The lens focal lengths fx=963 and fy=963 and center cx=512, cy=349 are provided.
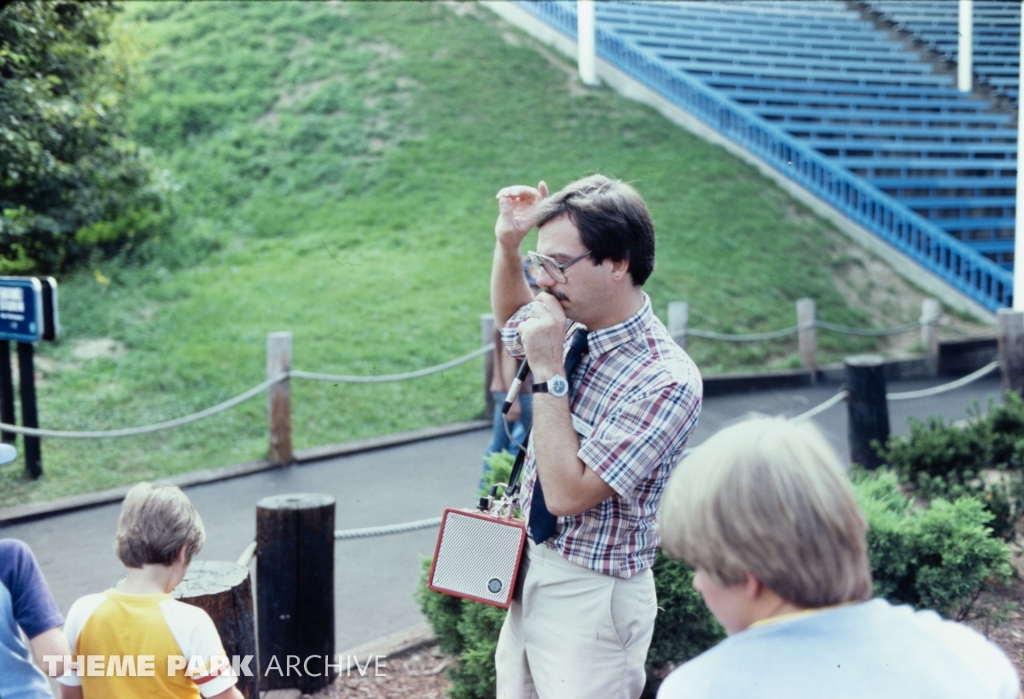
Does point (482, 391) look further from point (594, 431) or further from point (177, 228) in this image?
point (594, 431)

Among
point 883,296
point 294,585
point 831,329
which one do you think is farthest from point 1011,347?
point 294,585

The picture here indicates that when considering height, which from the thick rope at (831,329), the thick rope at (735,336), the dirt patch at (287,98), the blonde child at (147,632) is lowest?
the thick rope at (831,329)

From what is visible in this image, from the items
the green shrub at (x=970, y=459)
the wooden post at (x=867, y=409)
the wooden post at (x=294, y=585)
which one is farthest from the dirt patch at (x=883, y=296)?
the wooden post at (x=294, y=585)

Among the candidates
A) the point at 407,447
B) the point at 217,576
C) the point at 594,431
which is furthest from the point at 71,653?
the point at 407,447

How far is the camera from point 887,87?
19.4m

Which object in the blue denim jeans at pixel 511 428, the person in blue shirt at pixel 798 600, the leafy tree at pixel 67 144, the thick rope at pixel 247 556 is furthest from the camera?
the leafy tree at pixel 67 144

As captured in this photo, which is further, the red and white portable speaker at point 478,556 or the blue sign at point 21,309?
the blue sign at point 21,309

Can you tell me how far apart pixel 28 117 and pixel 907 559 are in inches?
290

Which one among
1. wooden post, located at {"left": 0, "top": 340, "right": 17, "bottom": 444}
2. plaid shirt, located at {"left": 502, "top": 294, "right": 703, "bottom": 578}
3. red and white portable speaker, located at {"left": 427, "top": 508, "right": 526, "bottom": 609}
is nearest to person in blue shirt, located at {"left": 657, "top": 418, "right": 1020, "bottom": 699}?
plaid shirt, located at {"left": 502, "top": 294, "right": 703, "bottom": 578}

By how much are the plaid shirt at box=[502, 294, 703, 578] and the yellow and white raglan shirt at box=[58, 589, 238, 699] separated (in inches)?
32.1

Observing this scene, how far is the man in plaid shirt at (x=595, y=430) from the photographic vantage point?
2074 mm

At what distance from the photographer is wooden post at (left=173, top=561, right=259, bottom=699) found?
2994 millimetres

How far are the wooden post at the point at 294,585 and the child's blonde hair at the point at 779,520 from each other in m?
2.51

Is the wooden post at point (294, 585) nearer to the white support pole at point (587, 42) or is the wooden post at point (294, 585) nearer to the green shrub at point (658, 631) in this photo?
the green shrub at point (658, 631)
